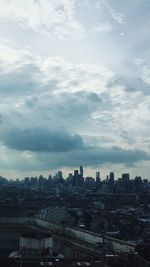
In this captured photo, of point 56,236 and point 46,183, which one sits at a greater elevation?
point 46,183

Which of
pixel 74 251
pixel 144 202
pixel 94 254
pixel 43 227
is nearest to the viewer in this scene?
pixel 94 254

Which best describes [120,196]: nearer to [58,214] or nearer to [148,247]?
[58,214]

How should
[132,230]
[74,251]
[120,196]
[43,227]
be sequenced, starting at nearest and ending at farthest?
[74,251] → [43,227] → [132,230] → [120,196]

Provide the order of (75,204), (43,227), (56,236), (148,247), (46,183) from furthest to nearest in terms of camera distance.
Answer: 1. (46,183)
2. (75,204)
3. (43,227)
4. (56,236)
5. (148,247)

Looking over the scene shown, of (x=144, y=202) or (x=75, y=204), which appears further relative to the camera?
(x=144, y=202)

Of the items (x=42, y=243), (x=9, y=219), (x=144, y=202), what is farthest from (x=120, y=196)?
(x=42, y=243)

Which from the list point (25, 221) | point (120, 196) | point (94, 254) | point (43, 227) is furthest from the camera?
point (120, 196)

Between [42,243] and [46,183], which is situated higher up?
[46,183]

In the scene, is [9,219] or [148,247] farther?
[9,219]

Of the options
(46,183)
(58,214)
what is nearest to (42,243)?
(58,214)

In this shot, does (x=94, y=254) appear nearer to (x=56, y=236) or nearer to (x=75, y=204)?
(x=56, y=236)
